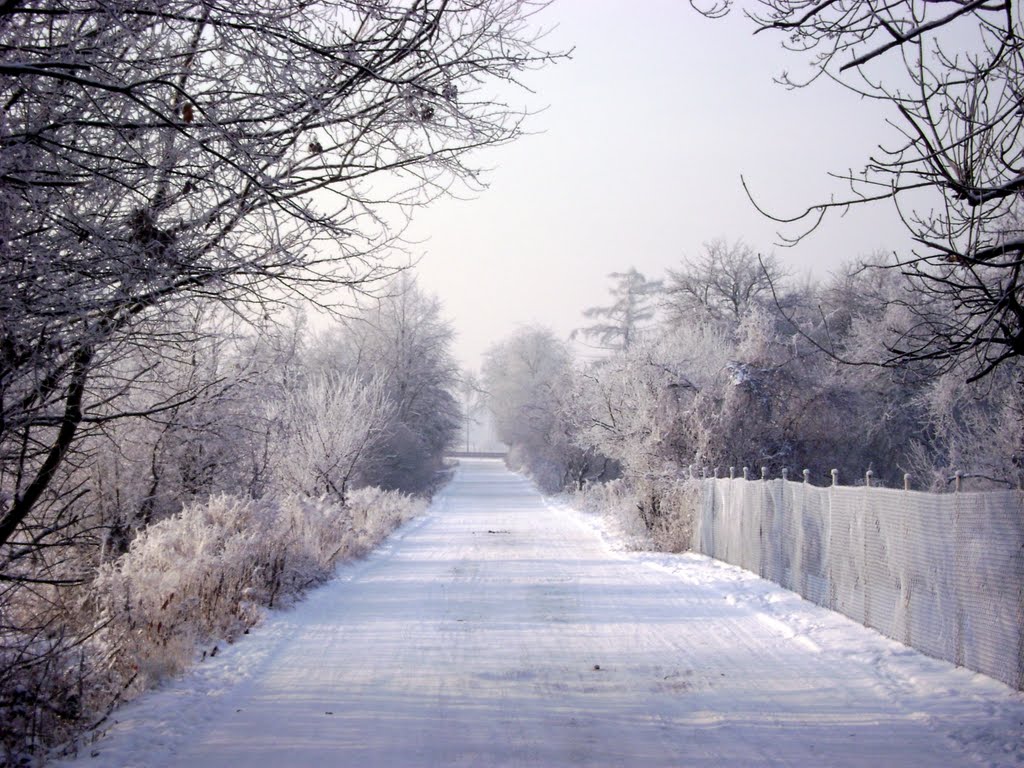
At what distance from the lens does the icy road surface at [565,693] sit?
19.8 feet

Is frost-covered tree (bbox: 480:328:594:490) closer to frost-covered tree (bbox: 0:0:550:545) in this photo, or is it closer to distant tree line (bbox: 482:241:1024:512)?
distant tree line (bbox: 482:241:1024:512)

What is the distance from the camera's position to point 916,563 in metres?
9.22

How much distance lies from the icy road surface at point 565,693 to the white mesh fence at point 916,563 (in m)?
0.25

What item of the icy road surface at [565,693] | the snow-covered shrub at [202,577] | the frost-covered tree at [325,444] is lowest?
the icy road surface at [565,693]

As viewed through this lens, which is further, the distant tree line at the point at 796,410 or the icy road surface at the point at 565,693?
the distant tree line at the point at 796,410

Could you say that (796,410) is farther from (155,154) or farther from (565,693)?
(155,154)

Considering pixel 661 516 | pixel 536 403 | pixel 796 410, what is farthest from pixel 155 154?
pixel 536 403

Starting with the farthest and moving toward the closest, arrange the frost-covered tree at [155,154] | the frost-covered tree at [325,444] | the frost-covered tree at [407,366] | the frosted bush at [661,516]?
the frost-covered tree at [407,366]
the frost-covered tree at [325,444]
the frosted bush at [661,516]
the frost-covered tree at [155,154]

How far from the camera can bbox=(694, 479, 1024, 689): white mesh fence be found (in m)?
7.57

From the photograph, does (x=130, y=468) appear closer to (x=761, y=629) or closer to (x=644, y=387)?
(x=761, y=629)

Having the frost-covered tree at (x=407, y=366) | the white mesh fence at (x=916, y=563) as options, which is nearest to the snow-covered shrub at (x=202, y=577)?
the white mesh fence at (x=916, y=563)

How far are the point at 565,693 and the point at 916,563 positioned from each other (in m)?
3.89

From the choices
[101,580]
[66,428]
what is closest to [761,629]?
[101,580]

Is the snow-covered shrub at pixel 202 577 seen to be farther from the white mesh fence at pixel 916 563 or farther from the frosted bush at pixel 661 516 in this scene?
the frosted bush at pixel 661 516
